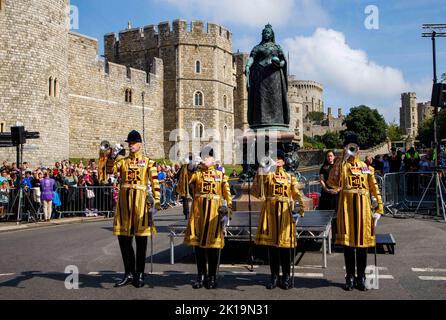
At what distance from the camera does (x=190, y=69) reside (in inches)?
2078

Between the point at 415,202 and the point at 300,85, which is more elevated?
the point at 300,85

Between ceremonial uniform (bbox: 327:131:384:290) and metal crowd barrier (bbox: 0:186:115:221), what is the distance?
37.4 ft

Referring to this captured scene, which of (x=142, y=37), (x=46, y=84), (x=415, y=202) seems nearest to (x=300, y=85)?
(x=142, y=37)

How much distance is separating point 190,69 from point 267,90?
4067cm

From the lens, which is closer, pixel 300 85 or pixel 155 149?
pixel 155 149

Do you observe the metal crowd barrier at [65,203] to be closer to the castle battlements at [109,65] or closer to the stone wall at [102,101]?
the stone wall at [102,101]

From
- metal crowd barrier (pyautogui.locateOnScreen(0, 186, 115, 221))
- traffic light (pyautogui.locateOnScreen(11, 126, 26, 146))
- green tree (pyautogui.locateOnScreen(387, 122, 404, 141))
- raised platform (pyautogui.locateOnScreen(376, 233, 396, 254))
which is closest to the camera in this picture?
raised platform (pyautogui.locateOnScreen(376, 233, 396, 254))

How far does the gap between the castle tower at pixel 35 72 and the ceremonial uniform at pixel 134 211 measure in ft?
78.6

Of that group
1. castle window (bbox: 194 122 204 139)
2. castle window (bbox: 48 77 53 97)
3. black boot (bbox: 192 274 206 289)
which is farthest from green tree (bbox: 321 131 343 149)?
black boot (bbox: 192 274 206 289)

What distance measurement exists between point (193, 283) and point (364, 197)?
8.77 ft

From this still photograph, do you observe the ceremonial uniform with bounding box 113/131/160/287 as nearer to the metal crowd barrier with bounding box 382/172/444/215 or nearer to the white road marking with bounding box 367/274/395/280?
the white road marking with bounding box 367/274/395/280

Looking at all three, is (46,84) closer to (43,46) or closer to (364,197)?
(43,46)

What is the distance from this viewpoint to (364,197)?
7426 mm

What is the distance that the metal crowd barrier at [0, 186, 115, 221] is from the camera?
16500 millimetres
